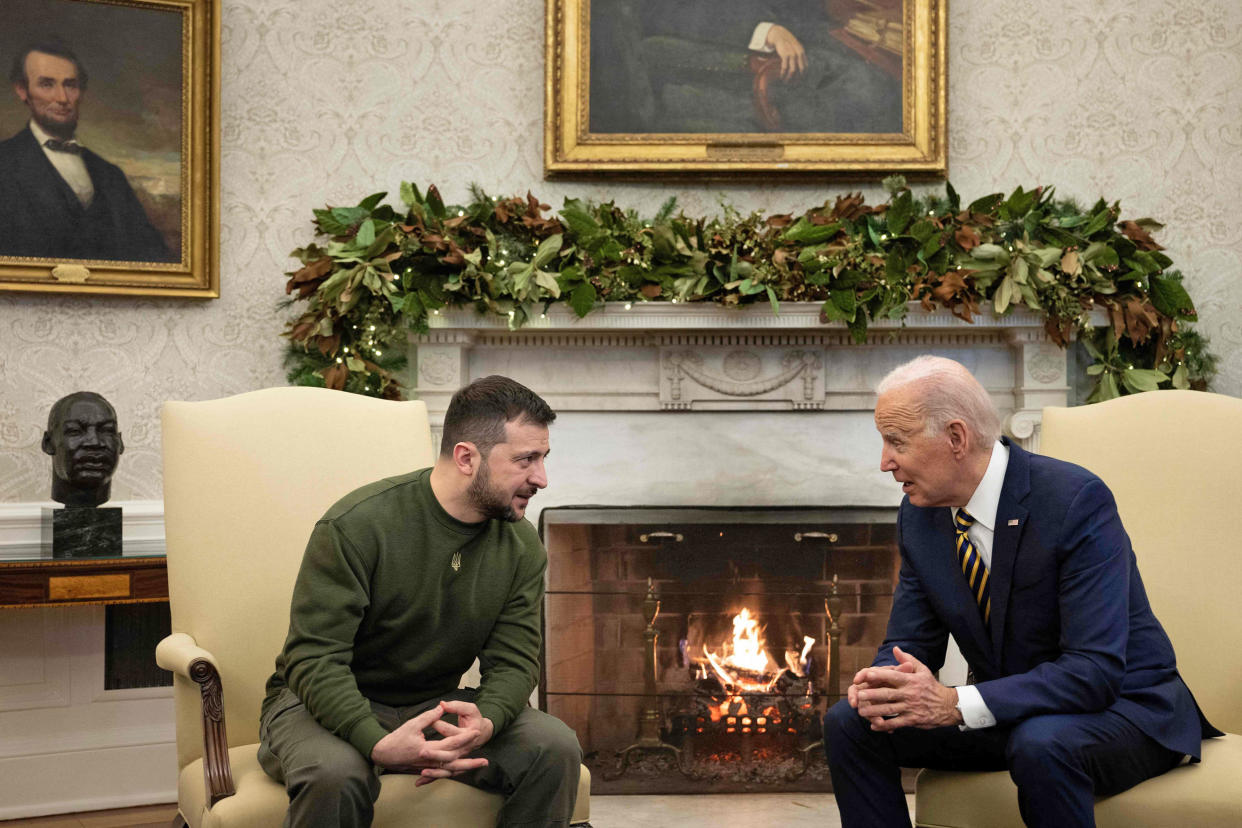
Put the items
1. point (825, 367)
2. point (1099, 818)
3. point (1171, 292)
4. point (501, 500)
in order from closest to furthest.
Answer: point (1099, 818) < point (501, 500) < point (1171, 292) < point (825, 367)

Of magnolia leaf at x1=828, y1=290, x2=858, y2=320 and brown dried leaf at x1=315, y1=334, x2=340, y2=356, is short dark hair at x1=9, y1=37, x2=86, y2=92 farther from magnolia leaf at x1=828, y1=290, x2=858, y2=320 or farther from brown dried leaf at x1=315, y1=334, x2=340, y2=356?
magnolia leaf at x1=828, y1=290, x2=858, y2=320

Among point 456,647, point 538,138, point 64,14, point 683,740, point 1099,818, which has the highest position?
point 64,14

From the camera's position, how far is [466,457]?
1986 mm

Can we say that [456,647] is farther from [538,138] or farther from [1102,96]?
[1102,96]

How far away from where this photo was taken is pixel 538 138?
3.67 meters

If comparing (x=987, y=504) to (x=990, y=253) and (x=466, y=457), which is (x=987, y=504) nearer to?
(x=466, y=457)

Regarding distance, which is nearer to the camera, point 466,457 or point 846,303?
point 466,457

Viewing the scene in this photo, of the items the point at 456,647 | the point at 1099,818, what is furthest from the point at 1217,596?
the point at 456,647

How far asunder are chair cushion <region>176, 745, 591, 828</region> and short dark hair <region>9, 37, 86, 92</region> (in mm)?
2545

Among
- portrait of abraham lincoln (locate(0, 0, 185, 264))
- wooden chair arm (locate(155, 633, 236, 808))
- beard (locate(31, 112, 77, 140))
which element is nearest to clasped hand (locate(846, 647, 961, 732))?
wooden chair arm (locate(155, 633, 236, 808))

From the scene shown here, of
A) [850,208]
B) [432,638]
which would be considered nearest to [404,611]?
[432,638]

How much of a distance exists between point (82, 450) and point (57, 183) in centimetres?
101

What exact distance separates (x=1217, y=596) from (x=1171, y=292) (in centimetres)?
135

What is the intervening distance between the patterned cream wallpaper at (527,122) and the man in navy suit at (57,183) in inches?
13.0
